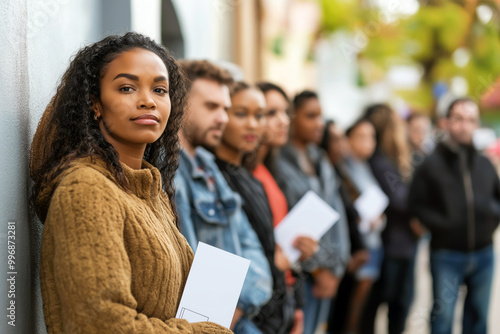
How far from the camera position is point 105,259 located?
5.49ft

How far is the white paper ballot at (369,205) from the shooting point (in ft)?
19.7

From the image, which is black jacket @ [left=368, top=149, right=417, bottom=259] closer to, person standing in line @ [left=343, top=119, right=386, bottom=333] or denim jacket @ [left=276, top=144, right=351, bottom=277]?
person standing in line @ [left=343, top=119, right=386, bottom=333]

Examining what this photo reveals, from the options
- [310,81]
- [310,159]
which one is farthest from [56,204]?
[310,81]

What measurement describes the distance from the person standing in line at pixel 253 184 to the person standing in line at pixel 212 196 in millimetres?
113

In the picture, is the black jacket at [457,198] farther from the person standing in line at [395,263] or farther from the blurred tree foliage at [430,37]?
the blurred tree foliage at [430,37]

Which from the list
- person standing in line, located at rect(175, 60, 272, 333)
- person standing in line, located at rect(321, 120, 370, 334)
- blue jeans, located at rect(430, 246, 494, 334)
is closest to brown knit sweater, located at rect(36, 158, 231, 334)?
person standing in line, located at rect(175, 60, 272, 333)

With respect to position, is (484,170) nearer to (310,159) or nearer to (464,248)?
(464,248)

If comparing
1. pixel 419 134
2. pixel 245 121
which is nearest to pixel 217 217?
pixel 245 121

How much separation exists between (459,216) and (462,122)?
77 cm

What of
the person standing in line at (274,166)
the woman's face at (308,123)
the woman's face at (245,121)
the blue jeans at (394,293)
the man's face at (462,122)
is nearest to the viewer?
the woman's face at (245,121)

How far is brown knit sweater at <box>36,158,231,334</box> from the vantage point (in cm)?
164

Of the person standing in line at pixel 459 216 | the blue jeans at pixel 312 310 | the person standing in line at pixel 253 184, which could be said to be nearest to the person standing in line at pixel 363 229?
the person standing in line at pixel 459 216

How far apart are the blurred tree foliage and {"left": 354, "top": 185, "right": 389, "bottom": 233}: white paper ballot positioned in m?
7.25

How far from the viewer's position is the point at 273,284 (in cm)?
379
